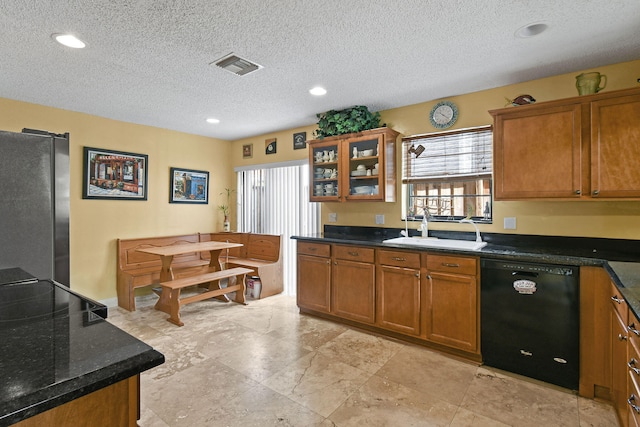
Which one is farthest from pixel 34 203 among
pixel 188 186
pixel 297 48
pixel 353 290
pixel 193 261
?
pixel 188 186

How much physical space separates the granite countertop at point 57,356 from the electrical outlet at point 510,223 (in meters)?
3.11

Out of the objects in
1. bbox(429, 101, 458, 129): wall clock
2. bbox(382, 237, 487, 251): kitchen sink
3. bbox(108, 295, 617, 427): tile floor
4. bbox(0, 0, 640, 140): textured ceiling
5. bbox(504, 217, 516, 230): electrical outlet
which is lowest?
bbox(108, 295, 617, 427): tile floor

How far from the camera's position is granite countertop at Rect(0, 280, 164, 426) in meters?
0.63

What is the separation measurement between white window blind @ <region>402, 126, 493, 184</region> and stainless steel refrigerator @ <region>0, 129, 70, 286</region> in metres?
3.09

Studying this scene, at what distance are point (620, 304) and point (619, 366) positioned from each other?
0.42m

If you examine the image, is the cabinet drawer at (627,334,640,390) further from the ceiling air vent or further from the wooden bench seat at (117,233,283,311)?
the wooden bench seat at (117,233,283,311)

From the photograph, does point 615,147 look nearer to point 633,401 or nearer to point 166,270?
point 633,401

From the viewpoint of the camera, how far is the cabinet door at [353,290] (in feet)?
10.7

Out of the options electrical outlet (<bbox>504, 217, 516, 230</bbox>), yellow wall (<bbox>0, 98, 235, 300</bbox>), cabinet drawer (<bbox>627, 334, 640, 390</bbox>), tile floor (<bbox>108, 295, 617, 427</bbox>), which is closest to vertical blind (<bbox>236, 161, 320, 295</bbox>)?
yellow wall (<bbox>0, 98, 235, 300</bbox>)

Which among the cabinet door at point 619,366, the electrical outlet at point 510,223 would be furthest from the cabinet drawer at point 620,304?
the electrical outlet at point 510,223

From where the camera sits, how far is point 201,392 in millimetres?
2299

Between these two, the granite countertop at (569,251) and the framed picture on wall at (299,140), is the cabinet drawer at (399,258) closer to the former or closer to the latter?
the granite countertop at (569,251)

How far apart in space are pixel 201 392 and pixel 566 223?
10.5 ft

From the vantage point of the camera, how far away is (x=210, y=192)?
5.43 meters
